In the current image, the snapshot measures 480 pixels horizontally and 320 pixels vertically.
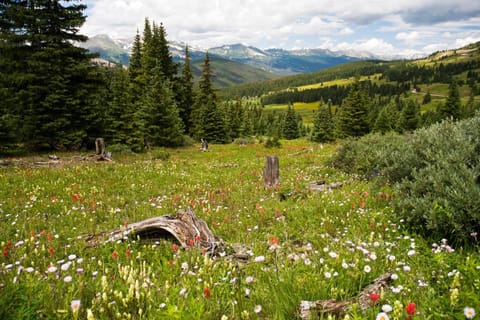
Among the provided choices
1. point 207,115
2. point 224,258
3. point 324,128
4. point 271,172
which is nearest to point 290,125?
point 324,128

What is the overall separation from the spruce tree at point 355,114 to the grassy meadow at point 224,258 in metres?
50.6

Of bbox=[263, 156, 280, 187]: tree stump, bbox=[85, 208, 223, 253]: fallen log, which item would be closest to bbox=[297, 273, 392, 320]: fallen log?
bbox=[85, 208, 223, 253]: fallen log

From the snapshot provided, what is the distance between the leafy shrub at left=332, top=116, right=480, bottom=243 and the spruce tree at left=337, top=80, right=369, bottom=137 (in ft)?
175

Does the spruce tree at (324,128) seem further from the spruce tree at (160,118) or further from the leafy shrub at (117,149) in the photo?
the leafy shrub at (117,149)

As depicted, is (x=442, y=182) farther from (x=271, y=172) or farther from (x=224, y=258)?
(x=271, y=172)

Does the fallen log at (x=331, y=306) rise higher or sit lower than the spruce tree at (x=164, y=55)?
lower

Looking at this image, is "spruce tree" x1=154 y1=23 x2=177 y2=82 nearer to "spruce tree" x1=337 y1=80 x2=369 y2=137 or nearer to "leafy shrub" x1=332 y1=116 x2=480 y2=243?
"spruce tree" x1=337 y1=80 x2=369 y2=137

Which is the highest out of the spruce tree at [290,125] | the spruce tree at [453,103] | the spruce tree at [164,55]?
the spruce tree at [164,55]

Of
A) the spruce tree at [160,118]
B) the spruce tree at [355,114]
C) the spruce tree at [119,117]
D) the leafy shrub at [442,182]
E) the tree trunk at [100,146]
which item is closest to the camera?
the leafy shrub at [442,182]

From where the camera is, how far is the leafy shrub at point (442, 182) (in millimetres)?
4668

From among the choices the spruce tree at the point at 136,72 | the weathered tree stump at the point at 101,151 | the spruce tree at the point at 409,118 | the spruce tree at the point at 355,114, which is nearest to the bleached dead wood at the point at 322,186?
the weathered tree stump at the point at 101,151

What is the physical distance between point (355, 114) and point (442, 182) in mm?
57712

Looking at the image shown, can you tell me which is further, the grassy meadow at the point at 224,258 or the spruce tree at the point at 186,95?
the spruce tree at the point at 186,95

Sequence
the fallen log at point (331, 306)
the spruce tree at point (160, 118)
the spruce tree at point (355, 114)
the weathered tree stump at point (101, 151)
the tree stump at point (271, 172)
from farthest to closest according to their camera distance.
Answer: the spruce tree at point (355, 114) → the spruce tree at point (160, 118) → the weathered tree stump at point (101, 151) → the tree stump at point (271, 172) → the fallen log at point (331, 306)
